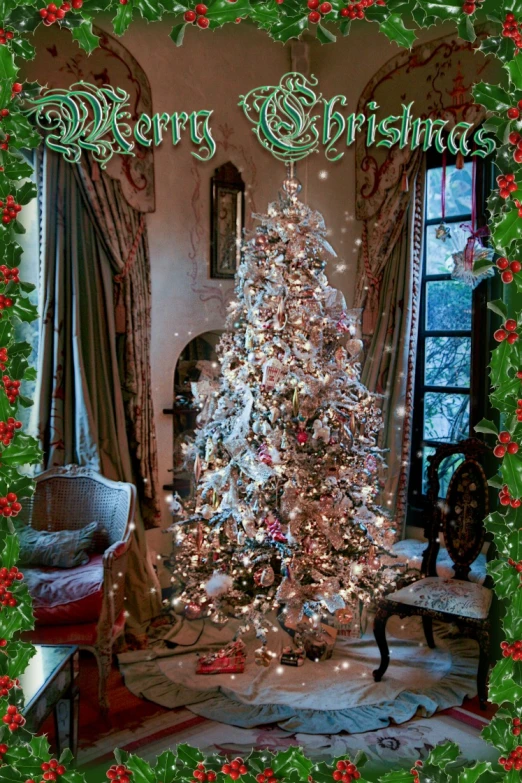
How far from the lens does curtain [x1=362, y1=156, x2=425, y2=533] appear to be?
354cm

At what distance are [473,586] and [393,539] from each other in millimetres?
425

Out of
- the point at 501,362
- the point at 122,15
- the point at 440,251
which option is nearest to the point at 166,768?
the point at 501,362

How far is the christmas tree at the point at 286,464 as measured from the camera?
10.8 feet

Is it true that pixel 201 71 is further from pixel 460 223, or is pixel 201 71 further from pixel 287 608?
pixel 287 608

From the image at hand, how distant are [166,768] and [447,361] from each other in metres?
2.37

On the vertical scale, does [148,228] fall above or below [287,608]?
above

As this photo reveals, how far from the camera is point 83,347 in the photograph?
10.5 feet

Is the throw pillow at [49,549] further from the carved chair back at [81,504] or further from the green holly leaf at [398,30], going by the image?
the green holly leaf at [398,30]

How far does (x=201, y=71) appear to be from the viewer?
3.06 metres

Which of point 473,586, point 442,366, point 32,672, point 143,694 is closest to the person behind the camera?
point 32,672

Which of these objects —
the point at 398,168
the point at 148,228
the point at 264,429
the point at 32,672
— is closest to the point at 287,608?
the point at 264,429

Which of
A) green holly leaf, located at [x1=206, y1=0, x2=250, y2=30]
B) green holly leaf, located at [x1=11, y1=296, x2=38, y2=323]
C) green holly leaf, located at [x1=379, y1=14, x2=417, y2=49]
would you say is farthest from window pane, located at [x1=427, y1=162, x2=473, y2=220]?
green holly leaf, located at [x1=11, y1=296, x2=38, y2=323]

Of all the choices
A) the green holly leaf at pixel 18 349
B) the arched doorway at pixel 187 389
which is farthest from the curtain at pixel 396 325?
the green holly leaf at pixel 18 349

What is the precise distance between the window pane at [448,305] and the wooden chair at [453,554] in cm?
59
